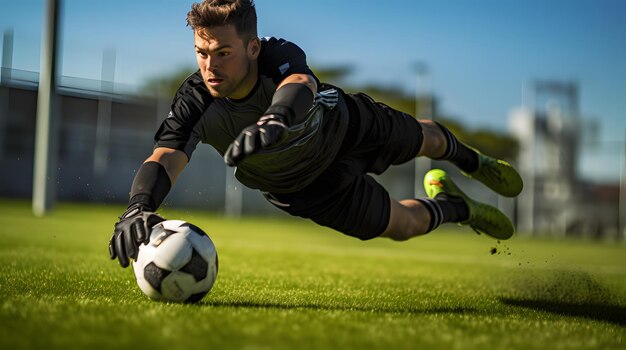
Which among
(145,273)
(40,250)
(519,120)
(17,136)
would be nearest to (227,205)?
(17,136)

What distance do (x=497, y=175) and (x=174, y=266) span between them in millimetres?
2876

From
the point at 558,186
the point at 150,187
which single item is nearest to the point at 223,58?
the point at 150,187

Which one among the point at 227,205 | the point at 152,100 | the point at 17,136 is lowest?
the point at 227,205

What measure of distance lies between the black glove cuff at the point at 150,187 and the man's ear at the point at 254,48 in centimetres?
79

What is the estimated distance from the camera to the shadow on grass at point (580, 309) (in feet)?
12.7

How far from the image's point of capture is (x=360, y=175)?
179 inches

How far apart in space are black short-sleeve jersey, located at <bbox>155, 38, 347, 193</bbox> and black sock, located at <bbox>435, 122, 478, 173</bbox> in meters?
1.06

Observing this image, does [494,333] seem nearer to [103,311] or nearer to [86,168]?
[103,311]

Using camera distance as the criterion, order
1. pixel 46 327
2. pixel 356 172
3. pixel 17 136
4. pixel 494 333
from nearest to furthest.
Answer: pixel 46 327
pixel 494 333
pixel 356 172
pixel 17 136

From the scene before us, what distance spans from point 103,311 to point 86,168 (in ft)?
73.9

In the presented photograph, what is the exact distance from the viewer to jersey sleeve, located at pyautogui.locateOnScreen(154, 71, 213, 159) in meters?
4.04

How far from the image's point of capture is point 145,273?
3.34m

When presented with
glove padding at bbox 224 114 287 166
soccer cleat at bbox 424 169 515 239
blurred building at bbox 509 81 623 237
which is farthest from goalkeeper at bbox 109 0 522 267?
blurred building at bbox 509 81 623 237

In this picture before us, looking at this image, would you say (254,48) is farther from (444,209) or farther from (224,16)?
(444,209)
